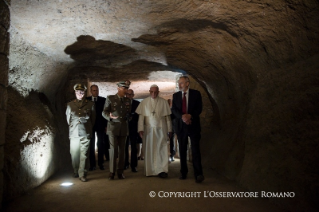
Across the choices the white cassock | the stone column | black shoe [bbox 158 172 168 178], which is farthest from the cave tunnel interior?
the white cassock

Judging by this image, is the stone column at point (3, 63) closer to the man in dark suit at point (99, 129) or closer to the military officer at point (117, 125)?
the military officer at point (117, 125)

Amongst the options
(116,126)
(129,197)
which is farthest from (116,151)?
(129,197)

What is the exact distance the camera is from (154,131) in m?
→ 5.07

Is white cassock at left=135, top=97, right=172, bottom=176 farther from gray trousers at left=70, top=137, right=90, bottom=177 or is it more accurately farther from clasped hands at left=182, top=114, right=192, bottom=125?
gray trousers at left=70, top=137, right=90, bottom=177

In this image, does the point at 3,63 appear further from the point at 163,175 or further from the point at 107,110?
the point at 163,175

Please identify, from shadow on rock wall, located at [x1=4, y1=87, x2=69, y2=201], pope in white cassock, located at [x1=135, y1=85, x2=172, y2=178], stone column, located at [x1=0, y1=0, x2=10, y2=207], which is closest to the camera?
stone column, located at [x1=0, y1=0, x2=10, y2=207]

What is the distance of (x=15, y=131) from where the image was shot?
3.75 m

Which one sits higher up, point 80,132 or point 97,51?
point 97,51

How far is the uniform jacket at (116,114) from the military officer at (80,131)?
0.38 meters

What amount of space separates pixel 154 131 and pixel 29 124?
7.57 ft

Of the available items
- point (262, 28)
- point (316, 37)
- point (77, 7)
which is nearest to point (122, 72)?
point (77, 7)

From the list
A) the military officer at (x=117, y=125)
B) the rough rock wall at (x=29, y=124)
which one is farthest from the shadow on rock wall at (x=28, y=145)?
the military officer at (x=117, y=125)

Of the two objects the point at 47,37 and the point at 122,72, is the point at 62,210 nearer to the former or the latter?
the point at 47,37

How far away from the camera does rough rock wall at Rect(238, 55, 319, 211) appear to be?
266 cm
